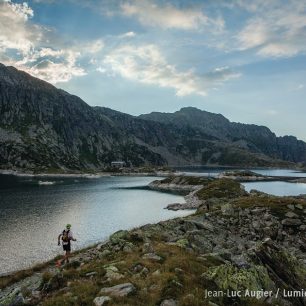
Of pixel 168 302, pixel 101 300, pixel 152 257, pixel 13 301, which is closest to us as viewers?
pixel 168 302

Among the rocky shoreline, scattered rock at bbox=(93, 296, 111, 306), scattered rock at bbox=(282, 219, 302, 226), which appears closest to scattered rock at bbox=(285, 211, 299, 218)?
scattered rock at bbox=(282, 219, 302, 226)

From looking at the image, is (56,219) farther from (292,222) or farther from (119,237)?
(292,222)

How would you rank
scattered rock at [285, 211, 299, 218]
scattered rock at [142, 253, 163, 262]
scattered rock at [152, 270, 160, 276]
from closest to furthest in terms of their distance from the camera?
scattered rock at [152, 270, 160, 276], scattered rock at [142, 253, 163, 262], scattered rock at [285, 211, 299, 218]

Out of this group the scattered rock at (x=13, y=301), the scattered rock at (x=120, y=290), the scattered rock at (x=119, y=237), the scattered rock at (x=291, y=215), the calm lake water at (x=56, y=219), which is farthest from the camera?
the calm lake water at (x=56, y=219)

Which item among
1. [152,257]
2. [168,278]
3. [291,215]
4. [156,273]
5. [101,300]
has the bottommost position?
[291,215]

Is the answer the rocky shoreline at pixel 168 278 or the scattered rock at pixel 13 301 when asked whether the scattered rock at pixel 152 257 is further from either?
the scattered rock at pixel 13 301

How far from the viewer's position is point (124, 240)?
36875 millimetres

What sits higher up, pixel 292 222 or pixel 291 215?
pixel 291 215

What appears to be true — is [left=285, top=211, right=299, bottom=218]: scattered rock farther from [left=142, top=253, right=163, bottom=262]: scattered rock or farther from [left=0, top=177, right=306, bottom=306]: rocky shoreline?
[left=142, top=253, right=163, bottom=262]: scattered rock

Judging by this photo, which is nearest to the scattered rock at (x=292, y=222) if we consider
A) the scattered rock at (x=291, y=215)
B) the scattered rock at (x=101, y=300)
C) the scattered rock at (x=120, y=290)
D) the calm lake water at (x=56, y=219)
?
the scattered rock at (x=291, y=215)

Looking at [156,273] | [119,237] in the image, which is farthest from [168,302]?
[119,237]

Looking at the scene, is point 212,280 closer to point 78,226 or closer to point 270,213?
point 270,213

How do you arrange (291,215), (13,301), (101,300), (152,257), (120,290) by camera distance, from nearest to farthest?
(101,300) → (120,290) → (13,301) → (152,257) → (291,215)

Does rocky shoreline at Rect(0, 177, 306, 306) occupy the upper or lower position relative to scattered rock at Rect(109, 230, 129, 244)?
upper
